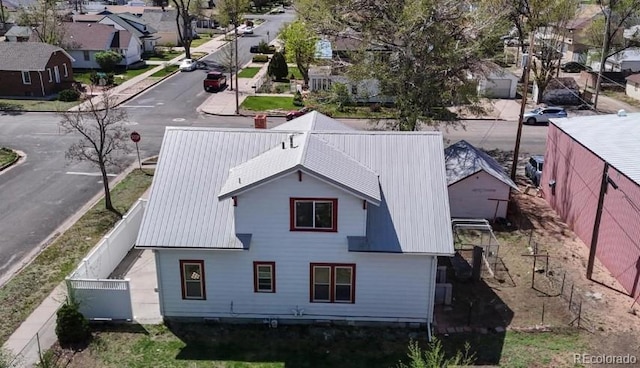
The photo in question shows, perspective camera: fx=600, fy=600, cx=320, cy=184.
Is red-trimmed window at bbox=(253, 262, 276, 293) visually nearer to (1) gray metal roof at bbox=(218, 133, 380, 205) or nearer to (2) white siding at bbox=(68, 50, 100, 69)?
(1) gray metal roof at bbox=(218, 133, 380, 205)

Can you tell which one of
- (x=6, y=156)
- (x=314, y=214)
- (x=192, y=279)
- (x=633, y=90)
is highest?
(x=314, y=214)

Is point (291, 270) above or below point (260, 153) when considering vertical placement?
below

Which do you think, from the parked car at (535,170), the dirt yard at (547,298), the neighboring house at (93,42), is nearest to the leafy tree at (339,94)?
the parked car at (535,170)

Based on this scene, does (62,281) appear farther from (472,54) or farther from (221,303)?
(472,54)

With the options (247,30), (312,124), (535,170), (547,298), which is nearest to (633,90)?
(535,170)

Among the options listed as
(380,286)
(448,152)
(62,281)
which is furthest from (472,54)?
(62,281)

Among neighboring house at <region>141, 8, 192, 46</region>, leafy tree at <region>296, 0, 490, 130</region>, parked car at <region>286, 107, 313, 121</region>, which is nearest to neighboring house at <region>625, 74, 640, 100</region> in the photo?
leafy tree at <region>296, 0, 490, 130</region>

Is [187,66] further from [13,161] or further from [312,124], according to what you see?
[312,124]
